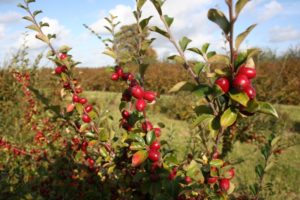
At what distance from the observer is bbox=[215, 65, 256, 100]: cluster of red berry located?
1.00 m

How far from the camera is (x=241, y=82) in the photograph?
999 millimetres

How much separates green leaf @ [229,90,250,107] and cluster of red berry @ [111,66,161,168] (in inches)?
20.8

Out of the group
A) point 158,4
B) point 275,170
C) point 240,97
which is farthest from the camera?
point 275,170

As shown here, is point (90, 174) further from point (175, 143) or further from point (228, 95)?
point (175, 143)

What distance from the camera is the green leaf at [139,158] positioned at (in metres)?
1.35

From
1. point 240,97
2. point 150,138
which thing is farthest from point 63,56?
point 240,97

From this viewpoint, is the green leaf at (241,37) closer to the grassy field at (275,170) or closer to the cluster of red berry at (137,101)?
the cluster of red berry at (137,101)

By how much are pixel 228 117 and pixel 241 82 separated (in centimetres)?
14

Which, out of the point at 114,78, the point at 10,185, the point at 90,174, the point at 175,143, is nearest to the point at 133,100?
the point at 114,78

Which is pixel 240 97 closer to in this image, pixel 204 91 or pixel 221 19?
pixel 204 91

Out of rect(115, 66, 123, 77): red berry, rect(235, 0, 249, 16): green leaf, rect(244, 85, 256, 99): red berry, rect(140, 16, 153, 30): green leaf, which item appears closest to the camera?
rect(235, 0, 249, 16): green leaf

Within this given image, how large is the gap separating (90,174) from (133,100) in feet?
3.07

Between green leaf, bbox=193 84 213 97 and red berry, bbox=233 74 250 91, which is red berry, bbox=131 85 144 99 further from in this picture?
red berry, bbox=233 74 250 91

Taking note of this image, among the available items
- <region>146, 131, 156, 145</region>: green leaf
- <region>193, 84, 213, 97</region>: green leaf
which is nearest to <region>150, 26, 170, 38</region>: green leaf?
<region>193, 84, 213, 97</region>: green leaf
